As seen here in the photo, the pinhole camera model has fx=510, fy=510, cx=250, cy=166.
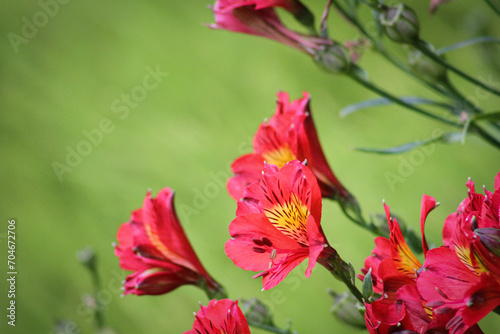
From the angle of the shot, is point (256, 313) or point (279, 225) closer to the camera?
point (279, 225)

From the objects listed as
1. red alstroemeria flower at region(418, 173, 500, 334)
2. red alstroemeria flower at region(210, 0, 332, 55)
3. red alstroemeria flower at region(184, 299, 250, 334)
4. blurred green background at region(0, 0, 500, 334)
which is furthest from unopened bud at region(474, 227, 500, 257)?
blurred green background at region(0, 0, 500, 334)

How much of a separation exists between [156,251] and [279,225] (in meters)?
0.11

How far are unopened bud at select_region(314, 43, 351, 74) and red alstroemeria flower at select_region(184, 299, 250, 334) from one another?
200 millimetres

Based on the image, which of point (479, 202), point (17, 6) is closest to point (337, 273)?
point (479, 202)

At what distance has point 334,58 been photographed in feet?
1.20

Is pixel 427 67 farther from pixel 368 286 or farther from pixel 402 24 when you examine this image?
pixel 368 286

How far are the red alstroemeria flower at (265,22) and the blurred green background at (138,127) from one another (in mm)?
463

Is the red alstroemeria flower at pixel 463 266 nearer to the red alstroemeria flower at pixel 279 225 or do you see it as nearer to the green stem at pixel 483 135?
the red alstroemeria flower at pixel 279 225

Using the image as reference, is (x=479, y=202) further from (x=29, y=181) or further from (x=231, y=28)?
(x=29, y=181)

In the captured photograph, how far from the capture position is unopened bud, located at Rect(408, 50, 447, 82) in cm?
38

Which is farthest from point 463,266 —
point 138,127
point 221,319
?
point 138,127

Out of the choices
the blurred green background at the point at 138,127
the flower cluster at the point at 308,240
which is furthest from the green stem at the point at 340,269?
the blurred green background at the point at 138,127

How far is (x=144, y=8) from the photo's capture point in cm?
89

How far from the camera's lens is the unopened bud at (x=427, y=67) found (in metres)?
0.38
